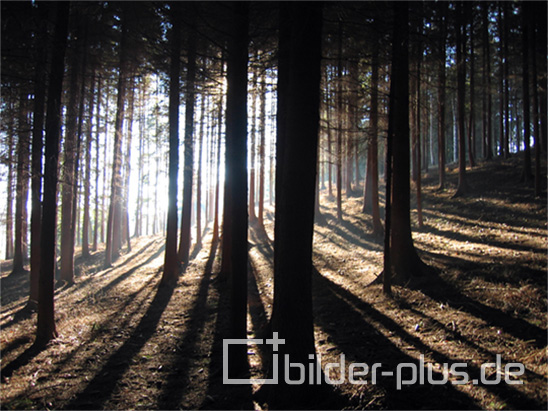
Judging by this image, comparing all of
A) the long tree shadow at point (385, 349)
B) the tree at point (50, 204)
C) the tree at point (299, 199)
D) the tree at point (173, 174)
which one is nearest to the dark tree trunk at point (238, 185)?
the tree at point (299, 199)

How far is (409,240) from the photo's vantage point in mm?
8820

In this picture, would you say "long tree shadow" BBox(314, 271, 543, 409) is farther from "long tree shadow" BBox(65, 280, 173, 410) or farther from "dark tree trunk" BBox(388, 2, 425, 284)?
"long tree shadow" BBox(65, 280, 173, 410)

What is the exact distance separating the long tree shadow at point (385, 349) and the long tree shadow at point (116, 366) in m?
3.74

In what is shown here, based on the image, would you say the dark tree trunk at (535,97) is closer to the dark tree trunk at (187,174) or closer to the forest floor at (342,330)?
the forest floor at (342,330)

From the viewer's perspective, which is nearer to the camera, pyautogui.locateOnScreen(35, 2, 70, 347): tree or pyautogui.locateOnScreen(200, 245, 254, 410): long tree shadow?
pyautogui.locateOnScreen(200, 245, 254, 410): long tree shadow

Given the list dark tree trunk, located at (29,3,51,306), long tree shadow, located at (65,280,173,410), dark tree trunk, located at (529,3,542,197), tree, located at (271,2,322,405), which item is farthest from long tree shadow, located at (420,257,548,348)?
dark tree trunk, located at (529,3,542,197)

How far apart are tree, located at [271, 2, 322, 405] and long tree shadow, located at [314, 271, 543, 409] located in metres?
1.15

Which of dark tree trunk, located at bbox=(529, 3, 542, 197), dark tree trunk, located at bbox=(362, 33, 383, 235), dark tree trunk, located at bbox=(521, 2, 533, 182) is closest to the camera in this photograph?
dark tree trunk, located at bbox=(362, 33, 383, 235)

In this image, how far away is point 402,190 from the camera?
357 inches

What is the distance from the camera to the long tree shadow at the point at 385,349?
396 centimetres

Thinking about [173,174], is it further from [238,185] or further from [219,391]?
[219,391]

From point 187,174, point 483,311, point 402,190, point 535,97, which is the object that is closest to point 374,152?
point 402,190

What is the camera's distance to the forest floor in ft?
15.5

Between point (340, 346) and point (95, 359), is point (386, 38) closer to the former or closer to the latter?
point (340, 346)
